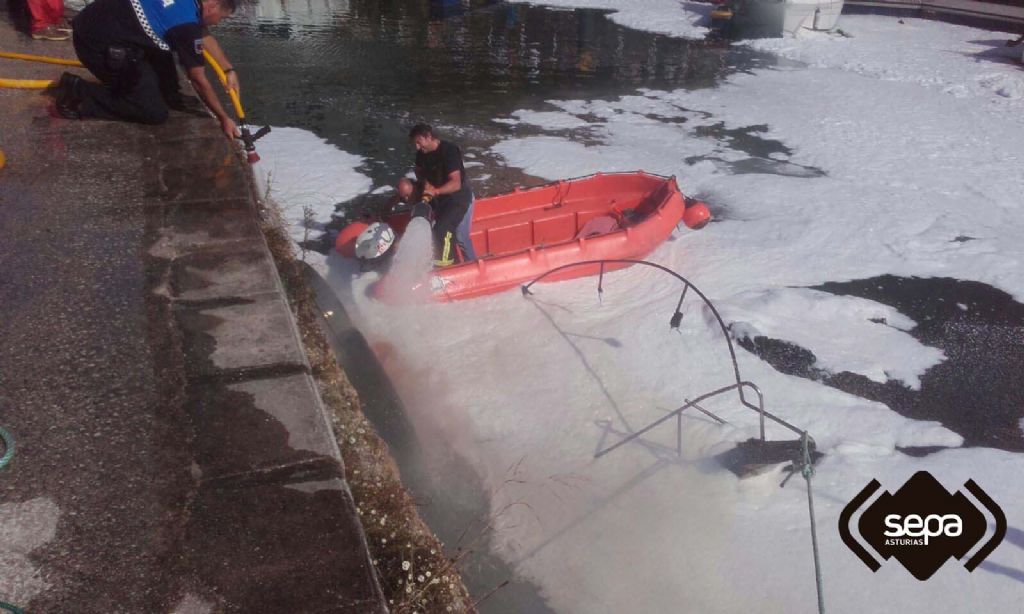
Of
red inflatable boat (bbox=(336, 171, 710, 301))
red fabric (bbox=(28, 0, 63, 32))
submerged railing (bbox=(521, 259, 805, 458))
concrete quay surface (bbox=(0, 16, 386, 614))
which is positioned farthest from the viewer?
red fabric (bbox=(28, 0, 63, 32))

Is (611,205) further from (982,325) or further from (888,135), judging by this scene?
(888,135)

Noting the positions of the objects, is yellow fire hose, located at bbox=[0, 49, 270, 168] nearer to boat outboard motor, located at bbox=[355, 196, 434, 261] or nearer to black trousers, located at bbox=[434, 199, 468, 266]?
boat outboard motor, located at bbox=[355, 196, 434, 261]

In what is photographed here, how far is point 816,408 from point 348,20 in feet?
50.1

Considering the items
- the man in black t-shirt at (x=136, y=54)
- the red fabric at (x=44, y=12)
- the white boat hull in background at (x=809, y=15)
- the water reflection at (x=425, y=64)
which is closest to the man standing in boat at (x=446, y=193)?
the man in black t-shirt at (x=136, y=54)

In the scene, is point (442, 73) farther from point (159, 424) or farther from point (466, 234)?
point (159, 424)

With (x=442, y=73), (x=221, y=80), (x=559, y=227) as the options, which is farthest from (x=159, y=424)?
(x=442, y=73)

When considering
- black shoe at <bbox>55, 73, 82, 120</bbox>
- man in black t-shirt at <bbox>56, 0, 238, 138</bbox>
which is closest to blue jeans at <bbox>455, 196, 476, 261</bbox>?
man in black t-shirt at <bbox>56, 0, 238, 138</bbox>

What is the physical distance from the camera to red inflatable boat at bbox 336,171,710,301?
228 inches

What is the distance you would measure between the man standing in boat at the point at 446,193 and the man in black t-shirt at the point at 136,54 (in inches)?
59.6

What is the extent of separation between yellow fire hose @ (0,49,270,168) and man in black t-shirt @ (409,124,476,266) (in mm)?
1210

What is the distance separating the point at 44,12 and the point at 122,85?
15.5ft

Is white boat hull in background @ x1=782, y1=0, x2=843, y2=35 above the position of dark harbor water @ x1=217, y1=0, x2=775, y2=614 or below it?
above

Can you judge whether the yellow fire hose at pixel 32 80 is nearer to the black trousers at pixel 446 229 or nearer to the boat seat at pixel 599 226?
the black trousers at pixel 446 229

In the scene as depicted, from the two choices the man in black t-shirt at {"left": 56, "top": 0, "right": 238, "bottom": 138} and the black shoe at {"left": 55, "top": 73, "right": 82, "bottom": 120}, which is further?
the black shoe at {"left": 55, "top": 73, "right": 82, "bottom": 120}
